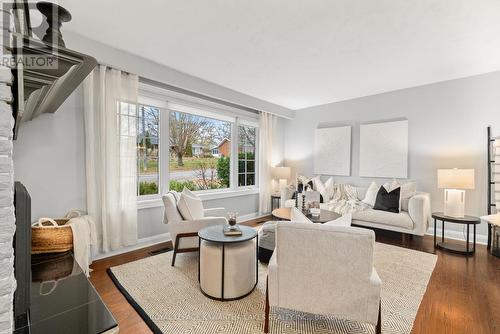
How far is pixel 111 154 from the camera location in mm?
3002

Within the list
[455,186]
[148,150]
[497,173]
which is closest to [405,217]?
[455,186]

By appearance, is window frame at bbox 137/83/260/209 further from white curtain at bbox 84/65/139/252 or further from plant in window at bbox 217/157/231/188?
white curtain at bbox 84/65/139/252

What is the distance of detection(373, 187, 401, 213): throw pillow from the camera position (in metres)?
3.80

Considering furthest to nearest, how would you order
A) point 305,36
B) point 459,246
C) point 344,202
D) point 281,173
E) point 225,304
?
point 281,173 < point 344,202 < point 459,246 < point 305,36 < point 225,304

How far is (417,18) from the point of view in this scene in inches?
88.0

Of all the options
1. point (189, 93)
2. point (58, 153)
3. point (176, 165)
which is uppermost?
point (189, 93)

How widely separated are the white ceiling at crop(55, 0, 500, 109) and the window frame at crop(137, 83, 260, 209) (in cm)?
52

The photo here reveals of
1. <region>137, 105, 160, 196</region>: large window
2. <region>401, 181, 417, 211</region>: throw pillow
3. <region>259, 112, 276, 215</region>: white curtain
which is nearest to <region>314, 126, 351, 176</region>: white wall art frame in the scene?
<region>259, 112, 276, 215</region>: white curtain

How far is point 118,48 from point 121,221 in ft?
6.96

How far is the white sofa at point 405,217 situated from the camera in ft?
11.5

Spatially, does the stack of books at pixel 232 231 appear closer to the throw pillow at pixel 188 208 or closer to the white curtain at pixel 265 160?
the throw pillow at pixel 188 208

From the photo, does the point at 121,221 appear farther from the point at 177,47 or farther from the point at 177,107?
the point at 177,47

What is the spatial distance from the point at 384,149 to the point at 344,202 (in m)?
1.26

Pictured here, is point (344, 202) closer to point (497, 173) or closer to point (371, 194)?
point (371, 194)
